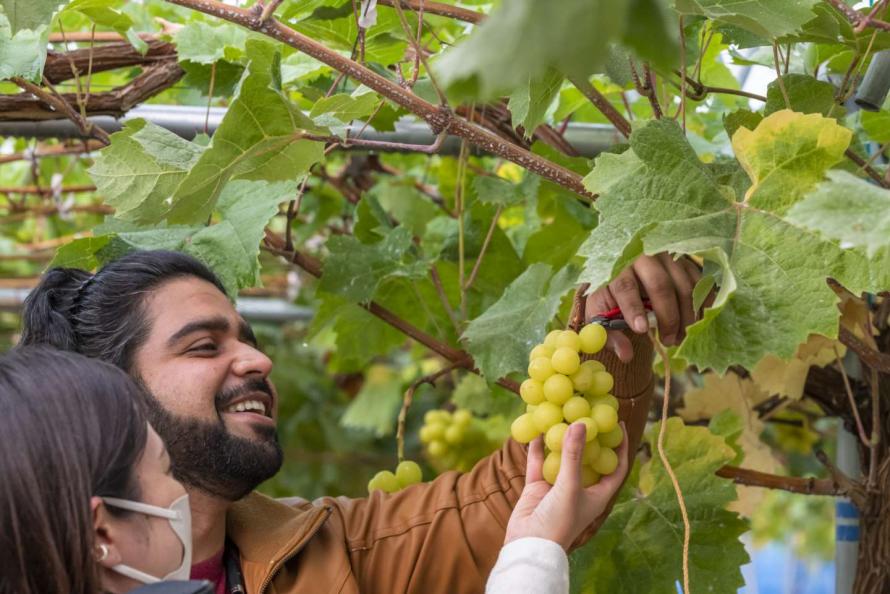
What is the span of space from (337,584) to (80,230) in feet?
7.03

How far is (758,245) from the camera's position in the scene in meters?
1.04

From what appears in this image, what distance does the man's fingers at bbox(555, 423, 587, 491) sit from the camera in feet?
3.72

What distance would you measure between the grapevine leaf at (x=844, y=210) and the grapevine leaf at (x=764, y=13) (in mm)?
357

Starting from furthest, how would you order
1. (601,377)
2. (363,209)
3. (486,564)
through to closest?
1. (363,209)
2. (486,564)
3. (601,377)

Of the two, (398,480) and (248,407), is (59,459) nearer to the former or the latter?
(248,407)

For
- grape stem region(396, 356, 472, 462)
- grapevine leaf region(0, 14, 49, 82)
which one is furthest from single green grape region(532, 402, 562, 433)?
grapevine leaf region(0, 14, 49, 82)

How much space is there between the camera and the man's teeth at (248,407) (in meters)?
1.53

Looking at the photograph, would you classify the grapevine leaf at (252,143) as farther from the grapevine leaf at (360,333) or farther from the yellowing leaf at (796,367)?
the yellowing leaf at (796,367)

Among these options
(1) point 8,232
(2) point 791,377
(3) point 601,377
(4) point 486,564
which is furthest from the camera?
(1) point 8,232

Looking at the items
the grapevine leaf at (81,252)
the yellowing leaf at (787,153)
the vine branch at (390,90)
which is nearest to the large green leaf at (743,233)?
the yellowing leaf at (787,153)

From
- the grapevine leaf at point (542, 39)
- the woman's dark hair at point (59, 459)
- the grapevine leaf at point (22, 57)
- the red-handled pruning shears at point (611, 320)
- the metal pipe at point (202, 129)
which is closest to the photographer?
the grapevine leaf at point (542, 39)

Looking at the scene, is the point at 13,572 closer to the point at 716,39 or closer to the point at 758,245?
the point at 758,245

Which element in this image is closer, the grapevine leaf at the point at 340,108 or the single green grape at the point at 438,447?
the grapevine leaf at the point at 340,108

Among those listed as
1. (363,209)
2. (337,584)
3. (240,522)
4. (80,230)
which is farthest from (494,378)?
(80,230)
